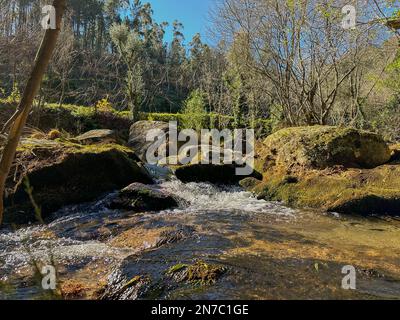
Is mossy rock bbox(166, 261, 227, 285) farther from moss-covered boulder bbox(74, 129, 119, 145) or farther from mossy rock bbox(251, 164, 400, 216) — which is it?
moss-covered boulder bbox(74, 129, 119, 145)

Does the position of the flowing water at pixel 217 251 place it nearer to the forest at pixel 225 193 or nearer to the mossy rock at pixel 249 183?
the forest at pixel 225 193

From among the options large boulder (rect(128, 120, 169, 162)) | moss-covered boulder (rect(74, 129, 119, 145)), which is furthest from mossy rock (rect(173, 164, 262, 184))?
large boulder (rect(128, 120, 169, 162))

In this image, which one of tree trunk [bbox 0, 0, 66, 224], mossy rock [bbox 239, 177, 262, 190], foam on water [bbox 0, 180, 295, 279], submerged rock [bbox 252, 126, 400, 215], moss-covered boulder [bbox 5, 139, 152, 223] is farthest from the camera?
mossy rock [bbox 239, 177, 262, 190]

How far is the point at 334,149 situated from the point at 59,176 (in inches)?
270

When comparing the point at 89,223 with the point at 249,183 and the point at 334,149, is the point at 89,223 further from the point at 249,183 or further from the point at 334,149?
the point at 334,149

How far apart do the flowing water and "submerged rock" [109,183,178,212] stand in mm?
256

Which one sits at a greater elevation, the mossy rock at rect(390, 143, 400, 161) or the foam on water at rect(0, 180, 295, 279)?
the mossy rock at rect(390, 143, 400, 161)

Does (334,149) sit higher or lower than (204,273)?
higher

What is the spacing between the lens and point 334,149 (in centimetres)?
1048

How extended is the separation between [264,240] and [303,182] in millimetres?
4223

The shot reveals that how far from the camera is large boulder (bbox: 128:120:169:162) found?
58.1ft

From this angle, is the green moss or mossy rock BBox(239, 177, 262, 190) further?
mossy rock BBox(239, 177, 262, 190)

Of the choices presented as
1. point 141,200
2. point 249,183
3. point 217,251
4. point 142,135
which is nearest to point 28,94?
point 217,251
